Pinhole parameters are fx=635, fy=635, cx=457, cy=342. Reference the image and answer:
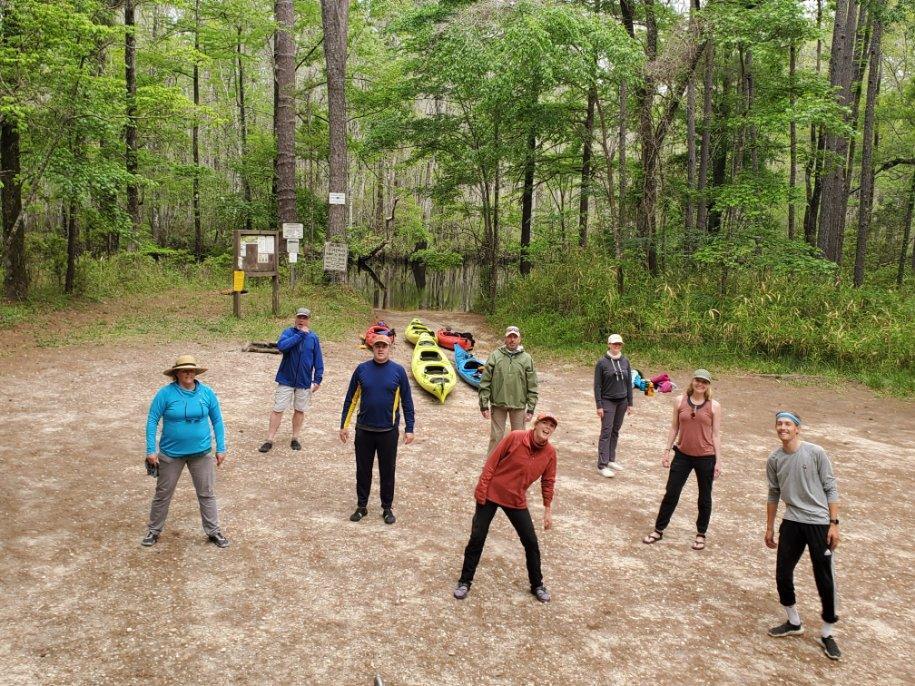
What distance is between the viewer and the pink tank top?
6.12 m

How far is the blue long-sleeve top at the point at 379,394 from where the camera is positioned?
616 cm

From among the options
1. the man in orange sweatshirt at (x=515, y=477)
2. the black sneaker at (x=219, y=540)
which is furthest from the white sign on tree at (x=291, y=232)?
the man in orange sweatshirt at (x=515, y=477)

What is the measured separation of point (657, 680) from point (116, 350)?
459 inches

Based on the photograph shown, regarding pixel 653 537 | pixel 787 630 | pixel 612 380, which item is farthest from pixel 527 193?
pixel 787 630

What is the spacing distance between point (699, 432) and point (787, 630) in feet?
6.06

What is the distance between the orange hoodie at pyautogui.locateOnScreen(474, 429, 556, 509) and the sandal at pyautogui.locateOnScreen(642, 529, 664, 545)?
6.86 feet

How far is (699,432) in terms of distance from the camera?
6.13 meters

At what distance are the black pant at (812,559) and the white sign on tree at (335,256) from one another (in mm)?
16364

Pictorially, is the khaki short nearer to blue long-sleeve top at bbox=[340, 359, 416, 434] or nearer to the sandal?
blue long-sleeve top at bbox=[340, 359, 416, 434]

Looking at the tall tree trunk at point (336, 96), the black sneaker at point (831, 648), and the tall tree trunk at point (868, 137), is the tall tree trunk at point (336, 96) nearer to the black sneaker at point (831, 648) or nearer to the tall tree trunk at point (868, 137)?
the tall tree trunk at point (868, 137)

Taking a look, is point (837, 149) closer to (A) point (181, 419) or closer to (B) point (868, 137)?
(B) point (868, 137)

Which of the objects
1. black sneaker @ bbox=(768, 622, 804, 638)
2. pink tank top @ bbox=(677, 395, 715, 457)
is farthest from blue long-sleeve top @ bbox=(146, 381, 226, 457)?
black sneaker @ bbox=(768, 622, 804, 638)

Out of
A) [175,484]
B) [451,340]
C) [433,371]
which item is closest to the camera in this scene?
[175,484]

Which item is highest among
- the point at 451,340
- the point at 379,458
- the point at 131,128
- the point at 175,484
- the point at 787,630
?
the point at 131,128
